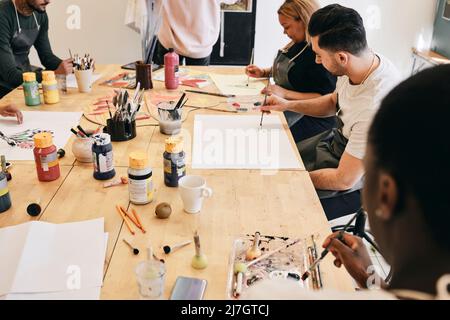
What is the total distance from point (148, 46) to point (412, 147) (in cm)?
223

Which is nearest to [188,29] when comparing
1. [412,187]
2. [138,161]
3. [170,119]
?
[170,119]

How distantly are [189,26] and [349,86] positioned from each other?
1602 mm

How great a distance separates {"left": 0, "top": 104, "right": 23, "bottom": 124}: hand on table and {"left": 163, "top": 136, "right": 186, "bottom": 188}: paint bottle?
84 centimetres

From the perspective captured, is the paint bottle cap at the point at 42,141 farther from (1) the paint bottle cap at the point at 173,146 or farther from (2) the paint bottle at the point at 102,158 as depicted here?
(1) the paint bottle cap at the point at 173,146

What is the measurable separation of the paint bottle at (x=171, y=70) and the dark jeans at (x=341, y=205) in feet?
3.42

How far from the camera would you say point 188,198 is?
1.26m

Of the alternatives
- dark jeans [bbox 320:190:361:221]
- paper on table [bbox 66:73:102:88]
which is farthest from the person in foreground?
paper on table [bbox 66:73:102:88]

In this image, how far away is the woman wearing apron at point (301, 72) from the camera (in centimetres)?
229

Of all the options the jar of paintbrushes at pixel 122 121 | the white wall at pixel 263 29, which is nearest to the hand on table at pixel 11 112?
the jar of paintbrushes at pixel 122 121

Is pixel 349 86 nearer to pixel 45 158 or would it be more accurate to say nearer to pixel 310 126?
pixel 310 126

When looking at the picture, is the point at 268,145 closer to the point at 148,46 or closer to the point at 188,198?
the point at 188,198

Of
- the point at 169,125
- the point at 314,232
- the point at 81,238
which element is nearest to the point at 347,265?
the point at 314,232

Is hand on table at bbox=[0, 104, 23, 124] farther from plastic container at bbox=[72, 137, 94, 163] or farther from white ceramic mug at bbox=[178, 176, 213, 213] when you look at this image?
white ceramic mug at bbox=[178, 176, 213, 213]

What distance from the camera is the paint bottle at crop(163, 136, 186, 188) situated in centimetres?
136
